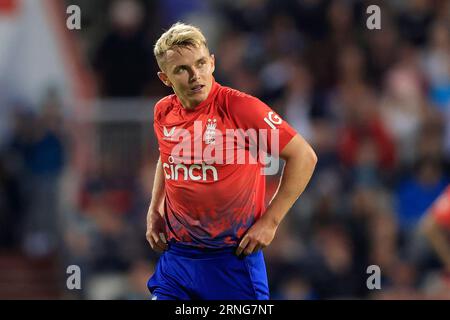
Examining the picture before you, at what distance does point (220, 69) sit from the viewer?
13.9 metres

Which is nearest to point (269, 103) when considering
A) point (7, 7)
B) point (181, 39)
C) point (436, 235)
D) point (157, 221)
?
point (436, 235)

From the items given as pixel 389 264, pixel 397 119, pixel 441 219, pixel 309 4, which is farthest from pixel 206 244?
pixel 309 4

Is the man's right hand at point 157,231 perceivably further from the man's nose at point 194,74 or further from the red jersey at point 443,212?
the red jersey at point 443,212

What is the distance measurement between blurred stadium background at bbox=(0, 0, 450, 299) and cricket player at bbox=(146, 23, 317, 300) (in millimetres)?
4871

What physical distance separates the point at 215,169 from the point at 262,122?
42 centimetres

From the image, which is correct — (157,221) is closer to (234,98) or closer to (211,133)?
(211,133)

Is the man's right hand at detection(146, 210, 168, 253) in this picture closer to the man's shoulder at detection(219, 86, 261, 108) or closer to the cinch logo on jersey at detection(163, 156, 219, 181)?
the cinch logo on jersey at detection(163, 156, 219, 181)

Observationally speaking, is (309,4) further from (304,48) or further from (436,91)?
(436,91)

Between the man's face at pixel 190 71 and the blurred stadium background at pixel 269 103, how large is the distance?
525 centimetres

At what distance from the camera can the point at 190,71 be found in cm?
684

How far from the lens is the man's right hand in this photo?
7.27m

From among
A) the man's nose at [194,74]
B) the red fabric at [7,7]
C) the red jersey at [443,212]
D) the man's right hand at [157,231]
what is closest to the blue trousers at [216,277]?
the man's right hand at [157,231]

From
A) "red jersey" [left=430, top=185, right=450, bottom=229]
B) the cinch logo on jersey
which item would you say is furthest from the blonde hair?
"red jersey" [left=430, top=185, right=450, bottom=229]

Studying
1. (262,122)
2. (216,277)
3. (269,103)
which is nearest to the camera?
(262,122)
